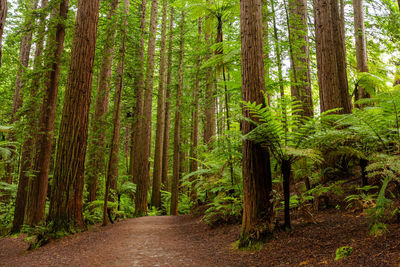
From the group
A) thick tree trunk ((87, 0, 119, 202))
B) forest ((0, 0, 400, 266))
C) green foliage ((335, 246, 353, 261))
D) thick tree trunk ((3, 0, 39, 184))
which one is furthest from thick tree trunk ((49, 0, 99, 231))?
green foliage ((335, 246, 353, 261))

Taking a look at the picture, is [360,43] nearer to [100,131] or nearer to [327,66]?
[327,66]

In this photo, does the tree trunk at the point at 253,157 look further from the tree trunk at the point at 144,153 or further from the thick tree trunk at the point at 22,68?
the tree trunk at the point at 144,153

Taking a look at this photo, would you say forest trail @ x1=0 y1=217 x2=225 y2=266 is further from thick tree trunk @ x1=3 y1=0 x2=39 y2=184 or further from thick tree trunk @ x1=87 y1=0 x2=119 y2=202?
thick tree trunk @ x1=3 y1=0 x2=39 y2=184

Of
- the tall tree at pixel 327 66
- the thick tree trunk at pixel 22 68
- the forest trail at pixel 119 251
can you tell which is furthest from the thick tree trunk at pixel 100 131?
the tall tree at pixel 327 66

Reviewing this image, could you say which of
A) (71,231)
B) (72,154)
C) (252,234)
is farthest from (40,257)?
(252,234)

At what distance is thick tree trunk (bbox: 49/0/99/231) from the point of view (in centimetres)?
629

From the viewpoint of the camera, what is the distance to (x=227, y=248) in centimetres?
432

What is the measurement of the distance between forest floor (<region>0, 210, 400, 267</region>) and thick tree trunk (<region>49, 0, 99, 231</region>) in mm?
721

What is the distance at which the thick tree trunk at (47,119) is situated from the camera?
25.1 ft

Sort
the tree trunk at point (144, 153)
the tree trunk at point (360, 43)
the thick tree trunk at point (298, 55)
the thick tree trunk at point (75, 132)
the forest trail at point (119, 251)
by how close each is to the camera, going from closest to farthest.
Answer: the forest trail at point (119, 251) → the thick tree trunk at point (75, 132) → the thick tree trunk at point (298, 55) → the tree trunk at point (360, 43) → the tree trunk at point (144, 153)

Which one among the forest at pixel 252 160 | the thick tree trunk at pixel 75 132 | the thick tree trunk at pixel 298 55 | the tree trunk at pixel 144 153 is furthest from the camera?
the tree trunk at pixel 144 153

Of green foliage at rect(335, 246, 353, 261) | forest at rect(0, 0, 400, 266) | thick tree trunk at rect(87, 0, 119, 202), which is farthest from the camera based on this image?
thick tree trunk at rect(87, 0, 119, 202)

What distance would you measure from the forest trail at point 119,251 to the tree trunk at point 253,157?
912 mm

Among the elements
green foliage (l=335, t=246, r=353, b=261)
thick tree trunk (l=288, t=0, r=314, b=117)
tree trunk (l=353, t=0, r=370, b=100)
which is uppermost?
tree trunk (l=353, t=0, r=370, b=100)
